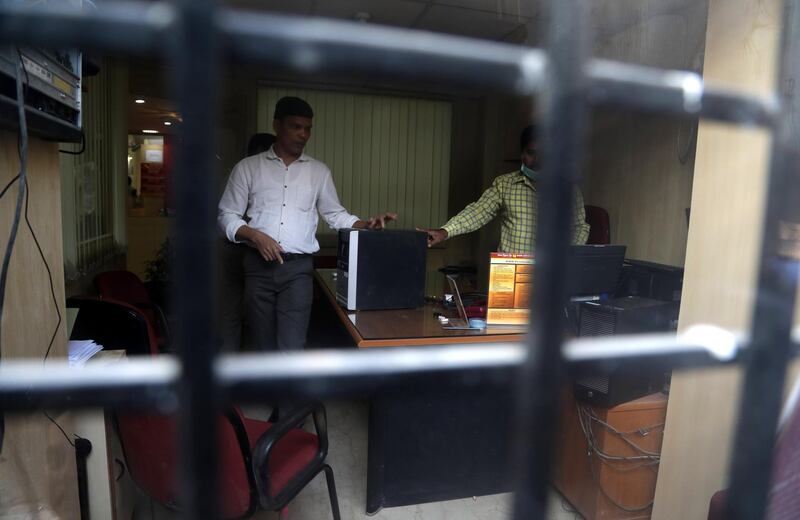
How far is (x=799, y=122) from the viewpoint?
1.02m

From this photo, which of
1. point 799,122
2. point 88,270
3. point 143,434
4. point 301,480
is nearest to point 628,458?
point 301,480

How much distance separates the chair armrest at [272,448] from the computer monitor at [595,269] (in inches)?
51.7

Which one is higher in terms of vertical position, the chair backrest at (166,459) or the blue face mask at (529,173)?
the blue face mask at (529,173)

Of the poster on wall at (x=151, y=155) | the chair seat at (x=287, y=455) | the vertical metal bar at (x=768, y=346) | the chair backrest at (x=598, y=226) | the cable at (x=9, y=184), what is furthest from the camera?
the poster on wall at (x=151, y=155)

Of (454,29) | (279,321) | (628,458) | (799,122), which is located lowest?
(628,458)

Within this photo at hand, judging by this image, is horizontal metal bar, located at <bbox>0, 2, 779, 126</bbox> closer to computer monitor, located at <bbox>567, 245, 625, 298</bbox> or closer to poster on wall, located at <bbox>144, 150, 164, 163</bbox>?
computer monitor, located at <bbox>567, 245, 625, 298</bbox>

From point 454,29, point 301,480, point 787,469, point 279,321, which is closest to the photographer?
point 787,469

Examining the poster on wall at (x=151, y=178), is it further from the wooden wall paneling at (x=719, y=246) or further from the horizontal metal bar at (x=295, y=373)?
the horizontal metal bar at (x=295, y=373)

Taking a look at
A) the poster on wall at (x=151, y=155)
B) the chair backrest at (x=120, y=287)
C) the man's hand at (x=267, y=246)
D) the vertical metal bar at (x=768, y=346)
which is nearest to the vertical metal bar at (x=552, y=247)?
the vertical metal bar at (x=768, y=346)

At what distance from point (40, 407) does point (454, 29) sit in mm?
4967

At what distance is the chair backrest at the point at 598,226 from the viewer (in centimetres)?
366

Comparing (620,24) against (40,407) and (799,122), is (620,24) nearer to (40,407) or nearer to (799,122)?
(799,122)

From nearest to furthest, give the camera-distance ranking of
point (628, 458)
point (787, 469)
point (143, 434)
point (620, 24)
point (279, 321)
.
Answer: point (787, 469)
point (143, 434)
point (628, 458)
point (279, 321)
point (620, 24)

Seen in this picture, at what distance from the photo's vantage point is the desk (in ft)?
7.82
